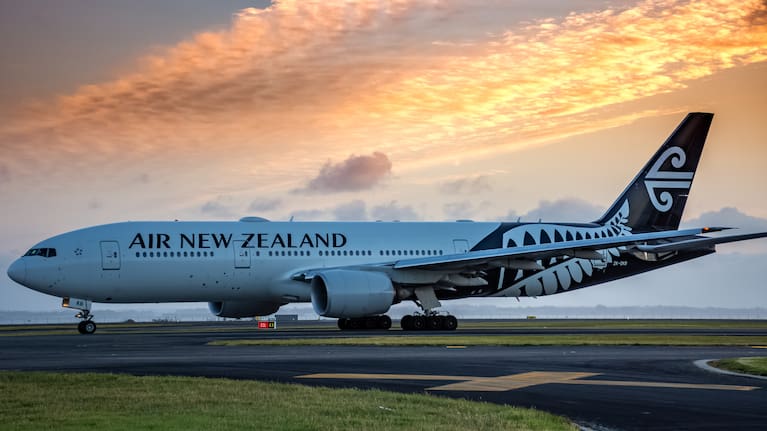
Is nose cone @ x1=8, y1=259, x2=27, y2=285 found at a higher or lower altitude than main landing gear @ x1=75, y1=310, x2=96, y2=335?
higher

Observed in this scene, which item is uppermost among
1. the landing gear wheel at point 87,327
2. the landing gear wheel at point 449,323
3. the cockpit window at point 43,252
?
the cockpit window at point 43,252

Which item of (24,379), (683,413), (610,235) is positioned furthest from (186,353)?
(610,235)

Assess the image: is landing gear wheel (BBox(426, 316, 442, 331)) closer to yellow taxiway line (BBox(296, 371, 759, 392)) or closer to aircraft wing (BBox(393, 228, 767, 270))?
aircraft wing (BBox(393, 228, 767, 270))

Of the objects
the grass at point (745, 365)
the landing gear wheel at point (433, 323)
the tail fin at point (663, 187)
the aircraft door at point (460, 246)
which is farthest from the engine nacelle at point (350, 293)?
the grass at point (745, 365)

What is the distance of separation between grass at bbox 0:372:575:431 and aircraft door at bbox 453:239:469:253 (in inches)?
1203

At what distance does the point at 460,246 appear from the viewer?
1877 inches

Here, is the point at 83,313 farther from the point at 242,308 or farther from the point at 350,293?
the point at 350,293

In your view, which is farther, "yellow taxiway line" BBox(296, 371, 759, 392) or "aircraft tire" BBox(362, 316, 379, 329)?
"aircraft tire" BBox(362, 316, 379, 329)

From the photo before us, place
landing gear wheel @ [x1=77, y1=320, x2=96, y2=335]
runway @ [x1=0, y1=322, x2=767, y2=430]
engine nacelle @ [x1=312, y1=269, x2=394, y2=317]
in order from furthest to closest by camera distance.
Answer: landing gear wheel @ [x1=77, y1=320, x2=96, y2=335]
engine nacelle @ [x1=312, y1=269, x2=394, y2=317]
runway @ [x1=0, y1=322, x2=767, y2=430]

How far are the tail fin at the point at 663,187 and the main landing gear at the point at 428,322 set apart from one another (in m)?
12.7

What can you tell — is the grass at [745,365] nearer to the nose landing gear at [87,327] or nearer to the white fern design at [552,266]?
the white fern design at [552,266]

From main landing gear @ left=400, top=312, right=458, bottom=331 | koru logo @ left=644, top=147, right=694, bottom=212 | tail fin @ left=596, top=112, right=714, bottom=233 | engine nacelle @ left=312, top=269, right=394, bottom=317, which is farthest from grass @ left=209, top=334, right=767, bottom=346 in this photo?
koru logo @ left=644, top=147, right=694, bottom=212

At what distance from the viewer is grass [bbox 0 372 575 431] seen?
12734 mm

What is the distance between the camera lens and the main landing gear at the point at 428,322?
43062mm
